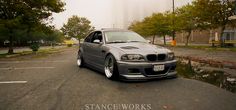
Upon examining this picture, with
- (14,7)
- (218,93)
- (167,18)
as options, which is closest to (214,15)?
(167,18)

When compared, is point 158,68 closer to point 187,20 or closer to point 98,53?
point 98,53

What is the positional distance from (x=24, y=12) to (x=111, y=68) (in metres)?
16.4

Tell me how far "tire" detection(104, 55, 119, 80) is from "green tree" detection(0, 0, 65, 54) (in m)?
14.1

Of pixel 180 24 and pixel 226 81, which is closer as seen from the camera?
pixel 226 81

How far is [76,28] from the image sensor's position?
73.1 m

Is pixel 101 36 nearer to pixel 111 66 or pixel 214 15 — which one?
pixel 111 66

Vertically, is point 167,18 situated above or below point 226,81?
above

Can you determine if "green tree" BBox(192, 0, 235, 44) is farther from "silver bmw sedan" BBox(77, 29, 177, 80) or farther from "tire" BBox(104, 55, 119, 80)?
"tire" BBox(104, 55, 119, 80)

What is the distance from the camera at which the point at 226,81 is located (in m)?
5.67

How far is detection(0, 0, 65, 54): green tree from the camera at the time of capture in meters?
17.9

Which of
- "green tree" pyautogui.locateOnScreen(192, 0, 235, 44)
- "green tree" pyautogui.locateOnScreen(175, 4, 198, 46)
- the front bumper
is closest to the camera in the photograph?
the front bumper

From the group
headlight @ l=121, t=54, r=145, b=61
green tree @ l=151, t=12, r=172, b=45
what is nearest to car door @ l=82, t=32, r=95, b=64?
headlight @ l=121, t=54, r=145, b=61

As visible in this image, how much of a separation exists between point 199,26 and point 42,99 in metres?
30.1

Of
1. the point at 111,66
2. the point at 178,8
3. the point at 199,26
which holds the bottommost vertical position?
the point at 111,66
